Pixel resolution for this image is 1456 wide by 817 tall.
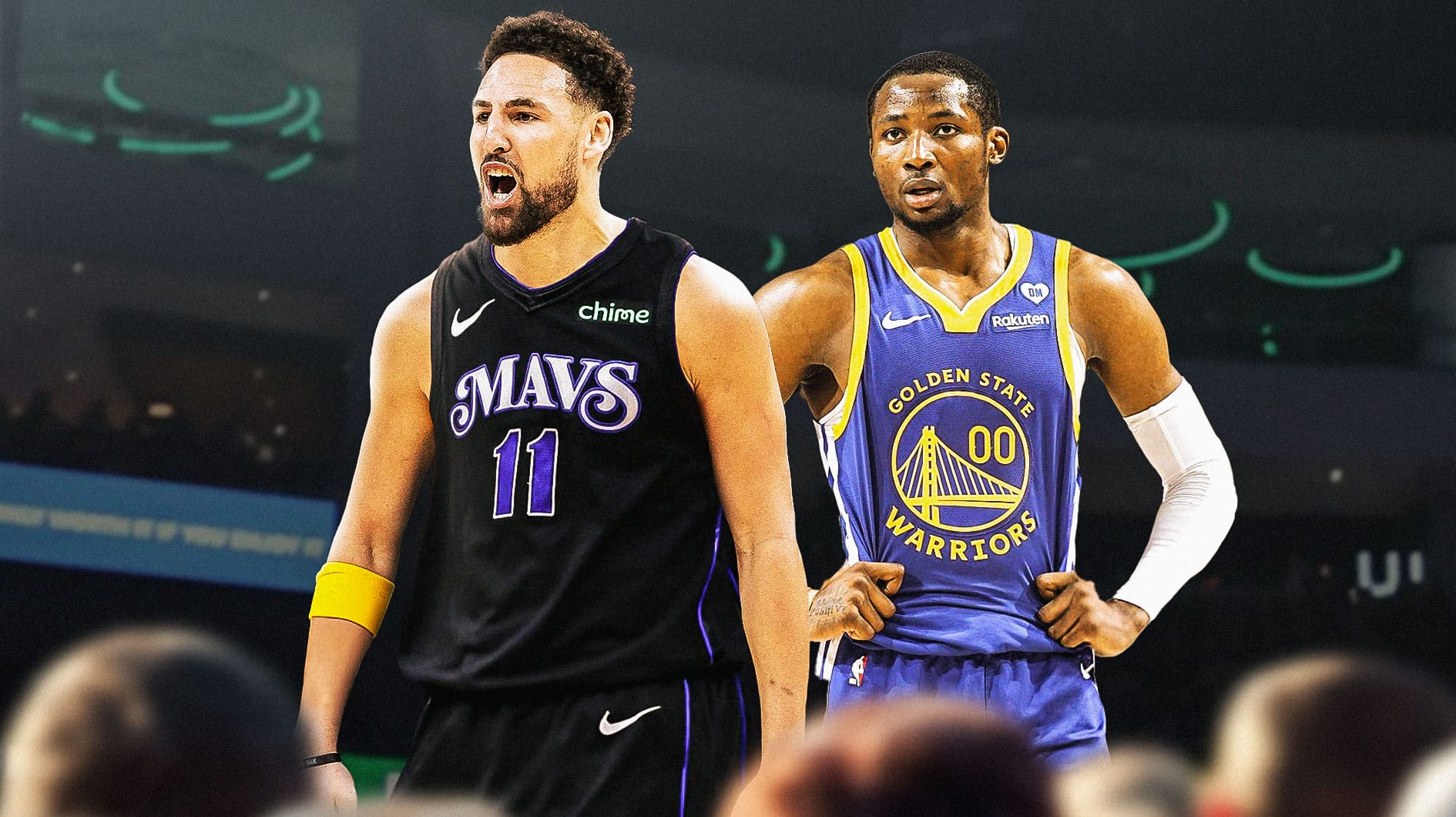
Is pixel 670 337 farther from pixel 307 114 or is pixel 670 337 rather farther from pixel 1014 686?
pixel 307 114

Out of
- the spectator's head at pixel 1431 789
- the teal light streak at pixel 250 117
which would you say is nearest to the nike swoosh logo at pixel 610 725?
the spectator's head at pixel 1431 789

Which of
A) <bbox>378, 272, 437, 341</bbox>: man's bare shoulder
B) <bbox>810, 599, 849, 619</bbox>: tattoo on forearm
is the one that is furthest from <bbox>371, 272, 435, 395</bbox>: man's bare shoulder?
<bbox>810, 599, 849, 619</bbox>: tattoo on forearm

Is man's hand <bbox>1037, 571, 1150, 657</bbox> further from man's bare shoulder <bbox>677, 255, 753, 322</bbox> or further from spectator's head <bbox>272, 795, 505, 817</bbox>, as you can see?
spectator's head <bbox>272, 795, 505, 817</bbox>

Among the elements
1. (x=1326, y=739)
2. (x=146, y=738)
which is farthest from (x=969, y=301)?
(x=146, y=738)

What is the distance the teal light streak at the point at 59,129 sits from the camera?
6.55m

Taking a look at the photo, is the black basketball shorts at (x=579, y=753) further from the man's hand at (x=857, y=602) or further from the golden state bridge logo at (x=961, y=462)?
the golden state bridge logo at (x=961, y=462)

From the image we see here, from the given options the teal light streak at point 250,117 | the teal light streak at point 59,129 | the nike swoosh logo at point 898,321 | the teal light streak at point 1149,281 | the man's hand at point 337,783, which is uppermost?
the teal light streak at point 250,117

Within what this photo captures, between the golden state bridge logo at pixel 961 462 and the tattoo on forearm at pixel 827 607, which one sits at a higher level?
the golden state bridge logo at pixel 961 462

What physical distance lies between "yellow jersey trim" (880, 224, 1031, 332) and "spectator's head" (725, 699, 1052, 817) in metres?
2.55

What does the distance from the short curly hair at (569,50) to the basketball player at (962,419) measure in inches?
32.8

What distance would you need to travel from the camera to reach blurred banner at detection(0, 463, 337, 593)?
6230 mm

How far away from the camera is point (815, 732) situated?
870 millimetres

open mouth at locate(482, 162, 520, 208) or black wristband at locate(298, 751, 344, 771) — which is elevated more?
open mouth at locate(482, 162, 520, 208)

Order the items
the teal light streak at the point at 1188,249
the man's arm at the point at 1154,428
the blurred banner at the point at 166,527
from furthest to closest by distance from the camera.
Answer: the teal light streak at the point at 1188,249 → the blurred banner at the point at 166,527 → the man's arm at the point at 1154,428
